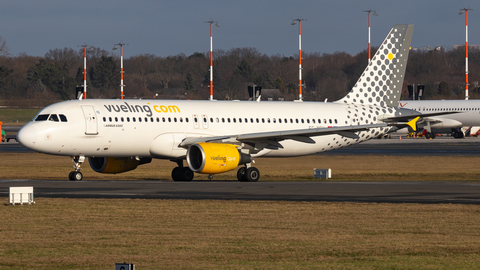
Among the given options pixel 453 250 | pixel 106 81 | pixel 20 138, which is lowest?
pixel 453 250

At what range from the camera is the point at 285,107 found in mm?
41281

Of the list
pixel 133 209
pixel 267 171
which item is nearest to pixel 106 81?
pixel 267 171

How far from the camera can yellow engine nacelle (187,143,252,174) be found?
33562mm

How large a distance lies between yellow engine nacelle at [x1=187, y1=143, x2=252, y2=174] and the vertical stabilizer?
11489 mm

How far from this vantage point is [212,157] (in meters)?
33.6

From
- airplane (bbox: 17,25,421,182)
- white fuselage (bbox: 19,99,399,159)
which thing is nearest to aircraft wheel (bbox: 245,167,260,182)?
airplane (bbox: 17,25,421,182)

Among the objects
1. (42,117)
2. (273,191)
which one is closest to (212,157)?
(273,191)

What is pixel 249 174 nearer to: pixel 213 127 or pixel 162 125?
pixel 213 127

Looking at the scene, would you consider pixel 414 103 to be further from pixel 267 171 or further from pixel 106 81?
pixel 106 81

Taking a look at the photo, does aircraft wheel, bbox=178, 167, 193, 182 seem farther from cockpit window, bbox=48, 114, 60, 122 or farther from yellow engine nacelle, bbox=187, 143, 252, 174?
cockpit window, bbox=48, 114, 60, 122

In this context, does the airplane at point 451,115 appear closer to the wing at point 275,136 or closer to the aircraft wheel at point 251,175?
the wing at point 275,136

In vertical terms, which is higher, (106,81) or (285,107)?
(106,81)

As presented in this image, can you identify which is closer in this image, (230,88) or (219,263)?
(219,263)

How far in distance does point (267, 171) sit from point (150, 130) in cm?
1088
